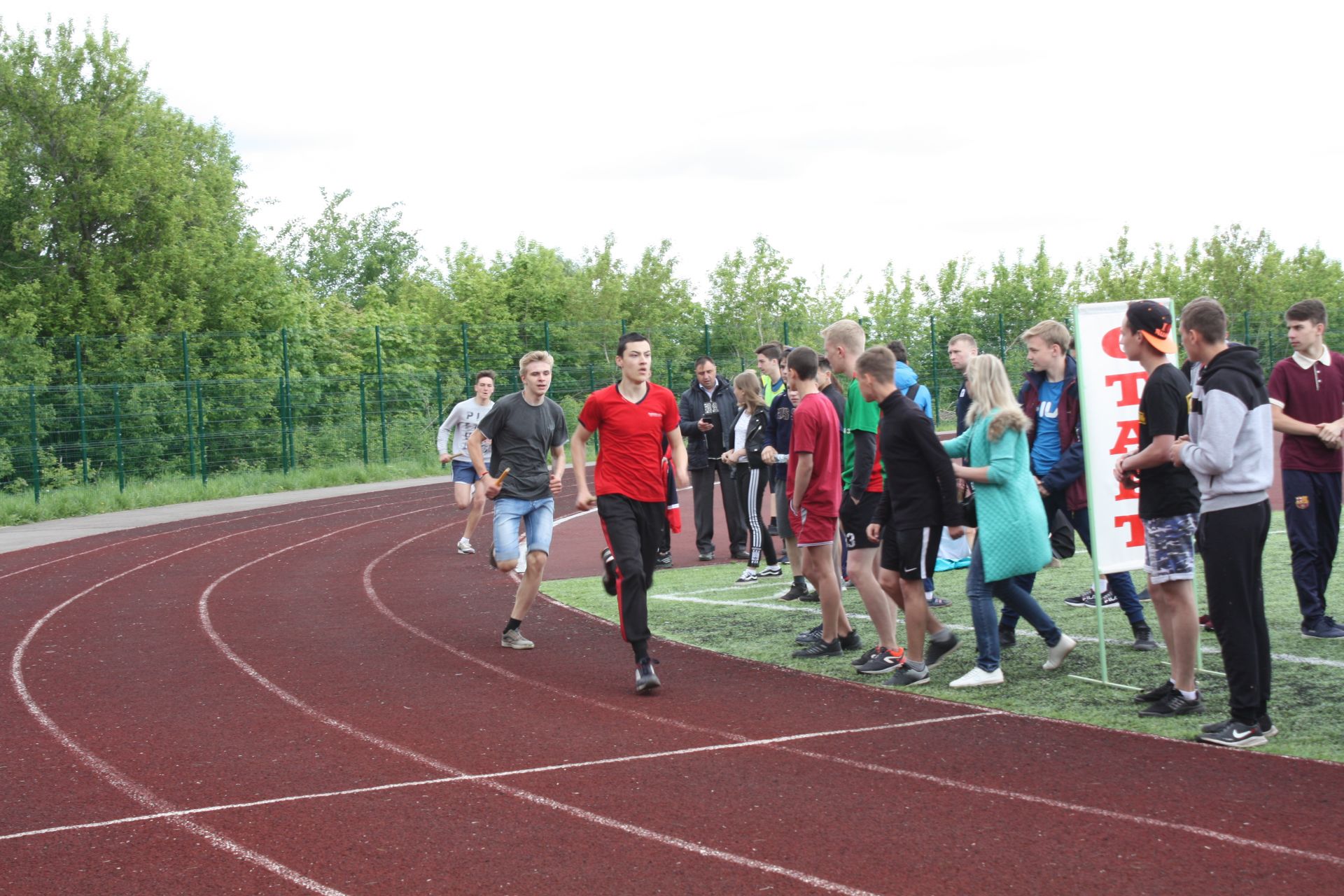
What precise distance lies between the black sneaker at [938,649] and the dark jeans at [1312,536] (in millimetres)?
2214

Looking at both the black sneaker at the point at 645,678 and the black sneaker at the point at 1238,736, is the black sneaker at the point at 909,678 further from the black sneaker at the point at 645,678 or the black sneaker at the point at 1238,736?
the black sneaker at the point at 1238,736

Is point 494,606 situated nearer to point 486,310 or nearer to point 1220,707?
point 1220,707

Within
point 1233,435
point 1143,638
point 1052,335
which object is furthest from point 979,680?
point 1052,335

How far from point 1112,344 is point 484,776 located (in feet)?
13.3

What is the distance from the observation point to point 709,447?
13.7m

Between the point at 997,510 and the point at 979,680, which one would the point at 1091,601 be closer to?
the point at 979,680

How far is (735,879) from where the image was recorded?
458cm

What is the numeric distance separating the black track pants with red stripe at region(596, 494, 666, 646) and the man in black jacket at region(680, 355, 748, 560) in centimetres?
495

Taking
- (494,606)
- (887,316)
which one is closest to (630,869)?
(494,606)

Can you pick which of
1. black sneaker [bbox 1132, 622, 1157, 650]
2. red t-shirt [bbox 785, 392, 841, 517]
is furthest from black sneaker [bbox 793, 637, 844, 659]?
black sneaker [bbox 1132, 622, 1157, 650]

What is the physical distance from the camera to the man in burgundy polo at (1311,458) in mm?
8031

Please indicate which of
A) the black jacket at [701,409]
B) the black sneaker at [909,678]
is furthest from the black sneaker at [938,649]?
the black jacket at [701,409]

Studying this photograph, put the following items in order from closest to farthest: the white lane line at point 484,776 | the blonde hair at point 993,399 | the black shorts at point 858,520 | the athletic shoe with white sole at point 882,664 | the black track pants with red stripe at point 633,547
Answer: the white lane line at point 484,776 < the blonde hair at point 993,399 < the black track pants with red stripe at point 633,547 < the athletic shoe with white sole at point 882,664 < the black shorts at point 858,520

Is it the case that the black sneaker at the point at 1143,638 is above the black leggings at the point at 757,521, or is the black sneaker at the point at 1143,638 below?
below
